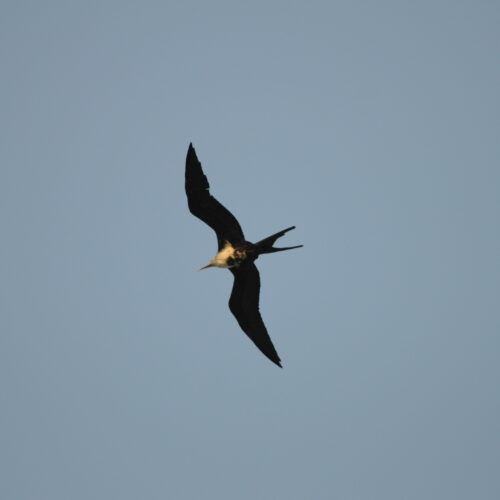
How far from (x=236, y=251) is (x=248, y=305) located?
163cm

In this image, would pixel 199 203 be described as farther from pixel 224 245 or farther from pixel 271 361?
pixel 271 361

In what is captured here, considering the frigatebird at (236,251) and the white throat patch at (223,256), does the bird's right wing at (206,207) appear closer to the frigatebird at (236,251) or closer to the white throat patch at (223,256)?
the frigatebird at (236,251)

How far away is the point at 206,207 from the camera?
51.2ft

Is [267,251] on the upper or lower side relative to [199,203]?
lower

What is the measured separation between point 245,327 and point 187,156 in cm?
473

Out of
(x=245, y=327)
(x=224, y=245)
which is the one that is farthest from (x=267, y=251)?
(x=245, y=327)

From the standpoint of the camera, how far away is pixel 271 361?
16078 millimetres

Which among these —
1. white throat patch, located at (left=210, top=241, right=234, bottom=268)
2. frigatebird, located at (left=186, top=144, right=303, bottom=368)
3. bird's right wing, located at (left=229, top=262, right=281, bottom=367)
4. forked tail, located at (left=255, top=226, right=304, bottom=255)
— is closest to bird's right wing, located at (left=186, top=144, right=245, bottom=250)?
frigatebird, located at (left=186, top=144, right=303, bottom=368)

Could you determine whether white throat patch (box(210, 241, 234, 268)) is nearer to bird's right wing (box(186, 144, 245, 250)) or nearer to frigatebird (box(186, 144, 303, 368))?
frigatebird (box(186, 144, 303, 368))

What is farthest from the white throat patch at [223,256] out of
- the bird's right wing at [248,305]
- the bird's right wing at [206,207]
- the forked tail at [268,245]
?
the forked tail at [268,245]

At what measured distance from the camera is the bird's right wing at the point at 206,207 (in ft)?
49.8

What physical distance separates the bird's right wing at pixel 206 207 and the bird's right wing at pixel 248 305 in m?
1.03

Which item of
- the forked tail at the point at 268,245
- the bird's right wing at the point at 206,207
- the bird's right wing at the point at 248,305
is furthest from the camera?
the bird's right wing at the point at 248,305

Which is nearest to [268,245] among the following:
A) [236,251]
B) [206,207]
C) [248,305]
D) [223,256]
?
[236,251]
